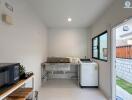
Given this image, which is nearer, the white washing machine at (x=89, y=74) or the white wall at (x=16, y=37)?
the white wall at (x=16, y=37)

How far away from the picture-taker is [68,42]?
7.04 meters

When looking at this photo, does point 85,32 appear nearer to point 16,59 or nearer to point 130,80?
point 130,80

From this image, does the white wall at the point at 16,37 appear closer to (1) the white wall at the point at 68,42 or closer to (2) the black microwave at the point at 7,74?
(2) the black microwave at the point at 7,74

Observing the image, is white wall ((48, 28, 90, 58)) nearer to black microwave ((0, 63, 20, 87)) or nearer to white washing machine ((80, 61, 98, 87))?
white washing machine ((80, 61, 98, 87))

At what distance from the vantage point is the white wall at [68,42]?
7.04 meters

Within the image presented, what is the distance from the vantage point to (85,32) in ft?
23.2

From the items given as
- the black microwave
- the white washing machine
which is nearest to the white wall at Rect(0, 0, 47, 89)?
the black microwave

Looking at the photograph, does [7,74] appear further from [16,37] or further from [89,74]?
[89,74]

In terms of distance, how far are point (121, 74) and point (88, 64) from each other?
288 cm

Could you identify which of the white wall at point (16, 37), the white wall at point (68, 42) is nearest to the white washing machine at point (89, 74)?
the white wall at point (68, 42)

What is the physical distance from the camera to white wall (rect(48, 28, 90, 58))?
7039 mm

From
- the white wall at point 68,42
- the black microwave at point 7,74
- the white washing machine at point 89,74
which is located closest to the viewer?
the black microwave at point 7,74

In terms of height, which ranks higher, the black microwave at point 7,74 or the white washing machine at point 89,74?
the black microwave at point 7,74

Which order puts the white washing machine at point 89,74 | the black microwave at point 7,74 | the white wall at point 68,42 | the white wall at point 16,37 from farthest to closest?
the white wall at point 68,42
the white washing machine at point 89,74
the white wall at point 16,37
the black microwave at point 7,74
